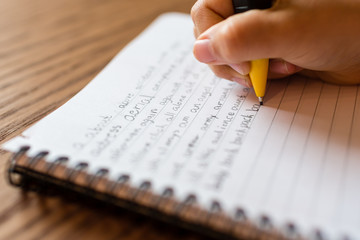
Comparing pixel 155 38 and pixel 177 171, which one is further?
pixel 155 38

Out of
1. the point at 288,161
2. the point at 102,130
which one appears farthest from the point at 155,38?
the point at 288,161

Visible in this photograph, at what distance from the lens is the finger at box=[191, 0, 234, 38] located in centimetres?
52

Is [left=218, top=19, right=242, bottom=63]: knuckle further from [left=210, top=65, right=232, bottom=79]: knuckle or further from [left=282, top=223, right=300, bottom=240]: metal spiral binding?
[left=282, top=223, right=300, bottom=240]: metal spiral binding

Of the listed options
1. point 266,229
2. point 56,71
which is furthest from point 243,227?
point 56,71

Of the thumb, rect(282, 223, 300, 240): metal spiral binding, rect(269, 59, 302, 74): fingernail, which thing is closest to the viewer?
rect(282, 223, 300, 240): metal spiral binding

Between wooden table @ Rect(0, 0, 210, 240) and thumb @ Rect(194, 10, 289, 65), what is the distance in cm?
24

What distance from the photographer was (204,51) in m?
0.49

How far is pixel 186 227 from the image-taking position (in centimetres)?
35

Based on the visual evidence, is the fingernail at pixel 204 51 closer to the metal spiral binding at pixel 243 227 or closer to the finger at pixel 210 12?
the finger at pixel 210 12

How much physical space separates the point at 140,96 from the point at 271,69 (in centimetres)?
22

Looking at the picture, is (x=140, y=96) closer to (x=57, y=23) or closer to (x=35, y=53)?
(x=35, y=53)

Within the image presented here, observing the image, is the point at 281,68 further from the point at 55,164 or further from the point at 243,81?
the point at 55,164

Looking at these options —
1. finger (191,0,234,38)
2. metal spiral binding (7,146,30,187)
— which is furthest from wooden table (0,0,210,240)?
finger (191,0,234,38)

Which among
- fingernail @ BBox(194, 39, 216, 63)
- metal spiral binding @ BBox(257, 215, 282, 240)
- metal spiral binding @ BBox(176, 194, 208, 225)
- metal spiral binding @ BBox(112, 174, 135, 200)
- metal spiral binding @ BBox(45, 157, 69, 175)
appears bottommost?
metal spiral binding @ BBox(257, 215, 282, 240)
